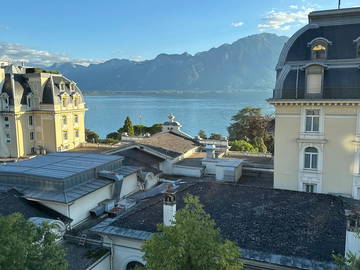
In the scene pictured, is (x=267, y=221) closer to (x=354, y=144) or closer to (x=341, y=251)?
(x=341, y=251)

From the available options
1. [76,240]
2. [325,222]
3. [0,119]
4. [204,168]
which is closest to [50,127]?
[0,119]

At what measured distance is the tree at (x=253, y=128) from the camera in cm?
6728

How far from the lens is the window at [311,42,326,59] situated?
24.4 meters

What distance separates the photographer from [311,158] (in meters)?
24.8

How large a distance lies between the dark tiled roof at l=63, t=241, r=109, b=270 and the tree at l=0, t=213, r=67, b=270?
4.55 m

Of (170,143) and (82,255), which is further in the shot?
(170,143)

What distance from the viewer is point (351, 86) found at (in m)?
22.6

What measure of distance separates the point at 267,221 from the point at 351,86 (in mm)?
13284

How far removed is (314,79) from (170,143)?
18148 mm

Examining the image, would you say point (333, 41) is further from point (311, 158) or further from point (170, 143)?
A: point (170, 143)

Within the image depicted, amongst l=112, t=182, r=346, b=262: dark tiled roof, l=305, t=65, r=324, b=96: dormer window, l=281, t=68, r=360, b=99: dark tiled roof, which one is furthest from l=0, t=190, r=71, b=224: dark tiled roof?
l=305, t=65, r=324, b=96: dormer window

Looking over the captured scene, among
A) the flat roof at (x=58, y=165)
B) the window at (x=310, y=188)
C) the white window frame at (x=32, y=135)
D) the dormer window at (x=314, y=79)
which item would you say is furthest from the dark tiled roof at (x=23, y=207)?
the white window frame at (x=32, y=135)

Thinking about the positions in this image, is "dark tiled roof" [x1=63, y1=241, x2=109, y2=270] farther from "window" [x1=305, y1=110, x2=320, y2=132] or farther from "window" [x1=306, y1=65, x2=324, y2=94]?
"window" [x1=306, y1=65, x2=324, y2=94]

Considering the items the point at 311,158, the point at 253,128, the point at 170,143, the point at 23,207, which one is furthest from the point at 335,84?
the point at 253,128
